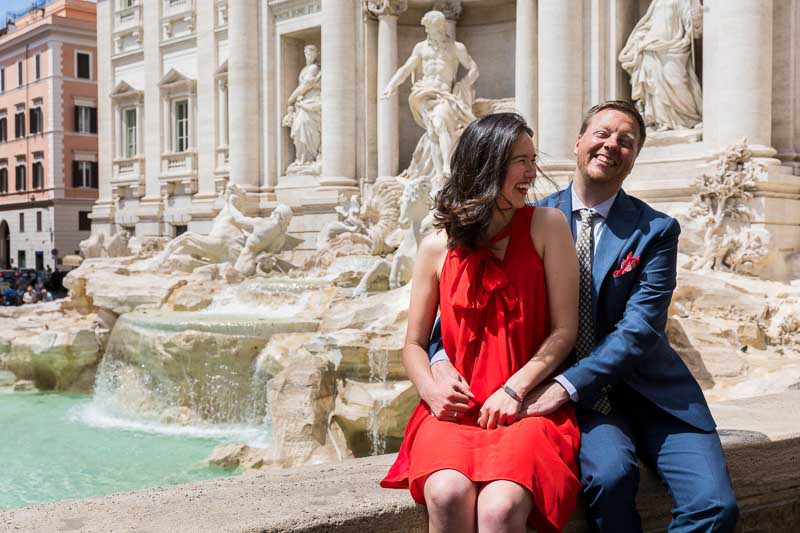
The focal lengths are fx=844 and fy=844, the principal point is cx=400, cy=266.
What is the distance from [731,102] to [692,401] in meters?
9.40

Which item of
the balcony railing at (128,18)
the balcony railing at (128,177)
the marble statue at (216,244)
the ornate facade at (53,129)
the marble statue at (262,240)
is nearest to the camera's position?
the marble statue at (262,240)

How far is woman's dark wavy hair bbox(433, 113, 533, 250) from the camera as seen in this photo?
93.4 inches

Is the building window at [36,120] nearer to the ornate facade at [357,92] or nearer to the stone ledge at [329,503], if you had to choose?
the ornate facade at [357,92]

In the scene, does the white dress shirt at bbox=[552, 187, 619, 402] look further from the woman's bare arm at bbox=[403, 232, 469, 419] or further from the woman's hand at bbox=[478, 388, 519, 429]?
the woman's hand at bbox=[478, 388, 519, 429]

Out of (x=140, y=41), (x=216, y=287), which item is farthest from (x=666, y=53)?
(x=140, y=41)

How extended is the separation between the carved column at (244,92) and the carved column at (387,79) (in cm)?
361

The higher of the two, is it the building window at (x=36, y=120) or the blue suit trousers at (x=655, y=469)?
the building window at (x=36, y=120)

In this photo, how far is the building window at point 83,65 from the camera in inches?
1388

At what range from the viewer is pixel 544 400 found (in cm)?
231

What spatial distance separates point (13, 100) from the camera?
124 feet

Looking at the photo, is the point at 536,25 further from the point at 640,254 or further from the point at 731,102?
the point at 640,254

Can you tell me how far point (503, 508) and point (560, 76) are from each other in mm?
11407

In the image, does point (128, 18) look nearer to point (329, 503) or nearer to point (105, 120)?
point (105, 120)

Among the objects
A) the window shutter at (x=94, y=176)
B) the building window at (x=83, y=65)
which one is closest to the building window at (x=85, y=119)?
the building window at (x=83, y=65)
